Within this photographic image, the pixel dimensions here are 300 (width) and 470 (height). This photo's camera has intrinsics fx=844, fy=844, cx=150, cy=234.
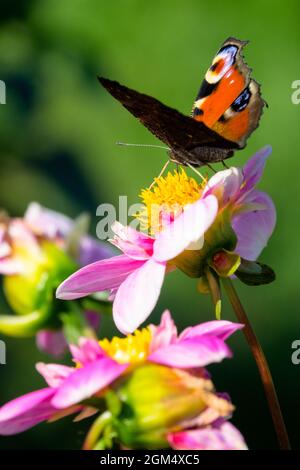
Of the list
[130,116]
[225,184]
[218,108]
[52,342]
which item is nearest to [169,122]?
[218,108]

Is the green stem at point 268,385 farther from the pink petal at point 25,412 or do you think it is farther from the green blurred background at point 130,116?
the green blurred background at point 130,116

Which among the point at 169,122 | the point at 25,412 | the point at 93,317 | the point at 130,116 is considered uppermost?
the point at 169,122

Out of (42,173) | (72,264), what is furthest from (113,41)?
(72,264)

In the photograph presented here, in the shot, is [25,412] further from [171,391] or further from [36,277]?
[36,277]

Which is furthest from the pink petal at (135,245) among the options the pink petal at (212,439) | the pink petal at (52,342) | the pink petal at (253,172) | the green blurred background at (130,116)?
the green blurred background at (130,116)

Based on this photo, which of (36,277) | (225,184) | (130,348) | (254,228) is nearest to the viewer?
(130,348)

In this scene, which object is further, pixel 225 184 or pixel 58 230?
pixel 58 230
